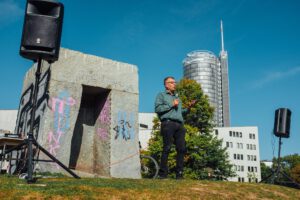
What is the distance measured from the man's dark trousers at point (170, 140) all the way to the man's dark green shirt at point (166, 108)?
0.36 feet

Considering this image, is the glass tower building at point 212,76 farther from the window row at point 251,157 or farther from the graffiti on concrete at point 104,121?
the graffiti on concrete at point 104,121

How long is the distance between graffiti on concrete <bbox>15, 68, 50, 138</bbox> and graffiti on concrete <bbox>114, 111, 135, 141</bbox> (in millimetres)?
Result: 2290

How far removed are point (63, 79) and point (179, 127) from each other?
4094mm

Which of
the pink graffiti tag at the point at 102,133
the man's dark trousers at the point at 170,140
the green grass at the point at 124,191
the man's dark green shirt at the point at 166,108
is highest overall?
the man's dark green shirt at the point at 166,108

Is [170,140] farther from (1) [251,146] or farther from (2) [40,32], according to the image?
(1) [251,146]

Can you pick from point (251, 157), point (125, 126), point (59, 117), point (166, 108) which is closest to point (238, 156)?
point (251, 157)

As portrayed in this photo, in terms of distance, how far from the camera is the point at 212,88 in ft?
418

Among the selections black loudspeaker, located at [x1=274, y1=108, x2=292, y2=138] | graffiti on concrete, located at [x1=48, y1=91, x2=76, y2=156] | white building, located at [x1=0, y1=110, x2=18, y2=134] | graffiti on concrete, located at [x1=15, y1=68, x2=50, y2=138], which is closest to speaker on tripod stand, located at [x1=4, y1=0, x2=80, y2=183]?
graffiti on concrete, located at [x1=48, y1=91, x2=76, y2=156]

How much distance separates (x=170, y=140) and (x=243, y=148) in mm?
68773

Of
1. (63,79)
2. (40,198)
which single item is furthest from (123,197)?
(63,79)

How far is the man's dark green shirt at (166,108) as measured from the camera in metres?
6.16

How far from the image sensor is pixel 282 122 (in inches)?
372

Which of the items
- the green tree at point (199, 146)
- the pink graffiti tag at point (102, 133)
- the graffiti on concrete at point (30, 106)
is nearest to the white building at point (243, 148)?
the green tree at point (199, 146)

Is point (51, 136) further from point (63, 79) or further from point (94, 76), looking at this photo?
point (94, 76)
